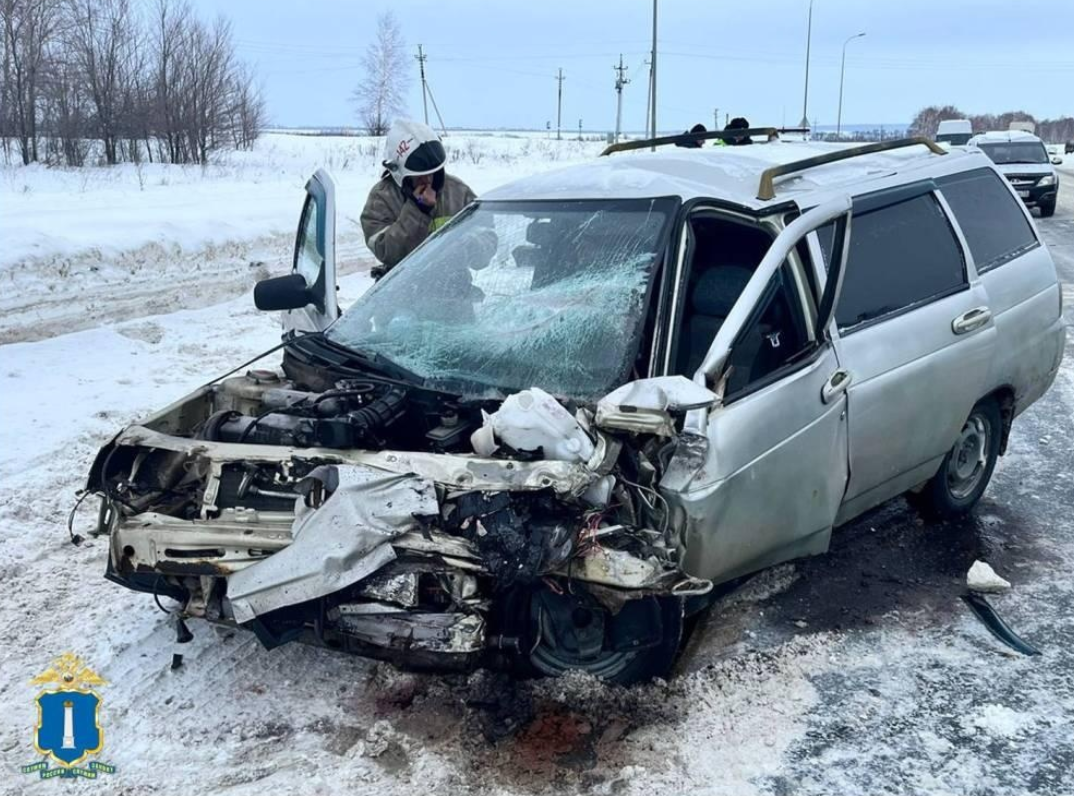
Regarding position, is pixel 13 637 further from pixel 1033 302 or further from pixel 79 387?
pixel 1033 302

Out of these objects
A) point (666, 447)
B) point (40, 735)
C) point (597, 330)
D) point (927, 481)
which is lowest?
point (40, 735)

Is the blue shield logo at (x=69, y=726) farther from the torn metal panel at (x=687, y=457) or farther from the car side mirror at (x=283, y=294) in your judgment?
the torn metal panel at (x=687, y=457)

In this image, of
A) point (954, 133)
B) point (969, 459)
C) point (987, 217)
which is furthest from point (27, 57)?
point (969, 459)

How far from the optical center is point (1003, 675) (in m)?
3.54

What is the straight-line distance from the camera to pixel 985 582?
4230 mm

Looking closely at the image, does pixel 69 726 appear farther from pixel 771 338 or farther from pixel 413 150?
pixel 413 150

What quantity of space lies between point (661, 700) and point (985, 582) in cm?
179

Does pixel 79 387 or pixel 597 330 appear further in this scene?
pixel 79 387

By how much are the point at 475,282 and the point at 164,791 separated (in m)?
2.26

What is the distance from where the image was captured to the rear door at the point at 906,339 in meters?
3.92

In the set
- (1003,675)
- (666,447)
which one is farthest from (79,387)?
(1003,675)

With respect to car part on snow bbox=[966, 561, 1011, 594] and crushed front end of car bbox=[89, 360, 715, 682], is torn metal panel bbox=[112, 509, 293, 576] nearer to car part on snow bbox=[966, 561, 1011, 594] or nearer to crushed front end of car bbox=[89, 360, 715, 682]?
crushed front end of car bbox=[89, 360, 715, 682]

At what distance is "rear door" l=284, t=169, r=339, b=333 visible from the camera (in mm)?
4730

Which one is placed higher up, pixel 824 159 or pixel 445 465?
pixel 824 159
